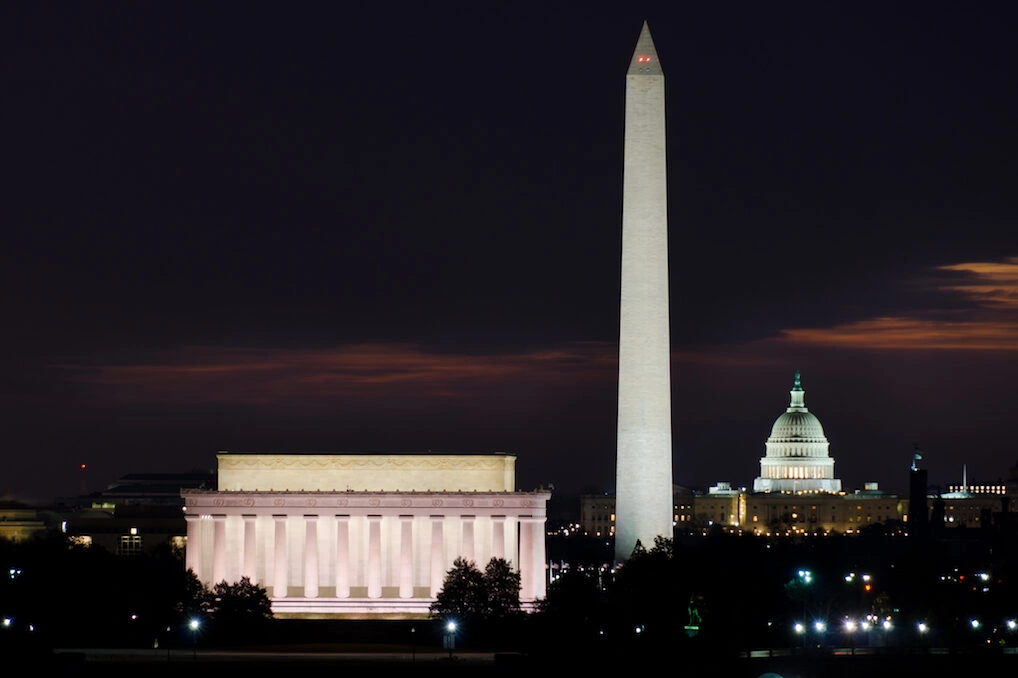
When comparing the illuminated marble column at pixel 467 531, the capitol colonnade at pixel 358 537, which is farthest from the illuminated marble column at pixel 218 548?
the illuminated marble column at pixel 467 531

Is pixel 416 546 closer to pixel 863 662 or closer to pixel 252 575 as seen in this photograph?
pixel 252 575

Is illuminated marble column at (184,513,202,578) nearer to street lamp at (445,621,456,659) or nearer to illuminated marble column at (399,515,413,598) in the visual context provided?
illuminated marble column at (399,515,413,598)

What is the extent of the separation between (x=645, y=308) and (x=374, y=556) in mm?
25279

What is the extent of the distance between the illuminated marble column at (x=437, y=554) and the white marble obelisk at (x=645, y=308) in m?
13.6

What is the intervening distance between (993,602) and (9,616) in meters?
55.5

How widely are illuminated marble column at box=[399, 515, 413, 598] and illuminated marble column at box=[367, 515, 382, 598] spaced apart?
139 cm

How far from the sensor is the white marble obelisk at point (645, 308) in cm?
15862

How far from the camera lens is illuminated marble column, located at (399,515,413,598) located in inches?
6668

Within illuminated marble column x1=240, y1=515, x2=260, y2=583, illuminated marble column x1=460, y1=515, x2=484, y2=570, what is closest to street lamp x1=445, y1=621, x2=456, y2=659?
illuminated marble column x1=460, y1=515, x2=484, y2=570

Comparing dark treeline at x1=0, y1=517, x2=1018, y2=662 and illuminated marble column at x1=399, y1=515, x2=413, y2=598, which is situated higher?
illuminated marble column at x1=399, y1=515, x2=413, y2=598

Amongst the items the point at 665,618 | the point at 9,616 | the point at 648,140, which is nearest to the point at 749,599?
the point at 665,618

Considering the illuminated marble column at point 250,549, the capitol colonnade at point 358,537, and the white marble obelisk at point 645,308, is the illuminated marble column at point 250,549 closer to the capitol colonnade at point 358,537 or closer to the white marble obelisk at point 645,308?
the capitol colonnade at point 358,537

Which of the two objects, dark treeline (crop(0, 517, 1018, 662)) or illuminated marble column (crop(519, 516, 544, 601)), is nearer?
dark treeline (crop(0, 517, 1018, 662))

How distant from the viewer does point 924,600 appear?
15225 cm
